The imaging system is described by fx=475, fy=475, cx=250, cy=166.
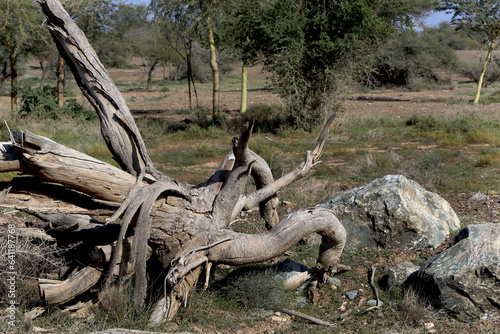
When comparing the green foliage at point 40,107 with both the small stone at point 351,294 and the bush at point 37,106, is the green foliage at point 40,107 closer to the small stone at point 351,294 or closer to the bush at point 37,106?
the bush at point 37,106

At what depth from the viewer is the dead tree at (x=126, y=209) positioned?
3654mm

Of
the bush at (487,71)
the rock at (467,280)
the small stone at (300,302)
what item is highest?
the bush at (487,71)

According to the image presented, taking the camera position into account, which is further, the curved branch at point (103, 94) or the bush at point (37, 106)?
the bush at point (37, 106)

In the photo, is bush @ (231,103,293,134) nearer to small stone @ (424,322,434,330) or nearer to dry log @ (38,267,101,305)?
small stone @ (424,322,434,330)

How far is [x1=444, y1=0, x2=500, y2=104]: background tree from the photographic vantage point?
20.3m

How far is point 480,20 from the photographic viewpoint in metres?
20.8

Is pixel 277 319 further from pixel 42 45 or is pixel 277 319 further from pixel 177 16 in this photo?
pixel 42 45

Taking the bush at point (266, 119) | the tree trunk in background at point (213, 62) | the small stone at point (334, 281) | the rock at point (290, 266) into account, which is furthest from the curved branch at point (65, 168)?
the tree trunk in background at point (213, 62)

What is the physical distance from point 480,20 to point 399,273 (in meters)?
19.6

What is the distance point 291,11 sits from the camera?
49.4 feet

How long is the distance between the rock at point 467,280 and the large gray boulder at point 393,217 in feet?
3.29

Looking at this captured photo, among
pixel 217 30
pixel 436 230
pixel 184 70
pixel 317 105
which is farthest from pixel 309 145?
pixel 184 70

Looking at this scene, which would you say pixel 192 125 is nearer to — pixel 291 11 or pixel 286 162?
pixel 291 11

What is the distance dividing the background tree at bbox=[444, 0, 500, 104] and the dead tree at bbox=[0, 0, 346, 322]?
61.6ft
